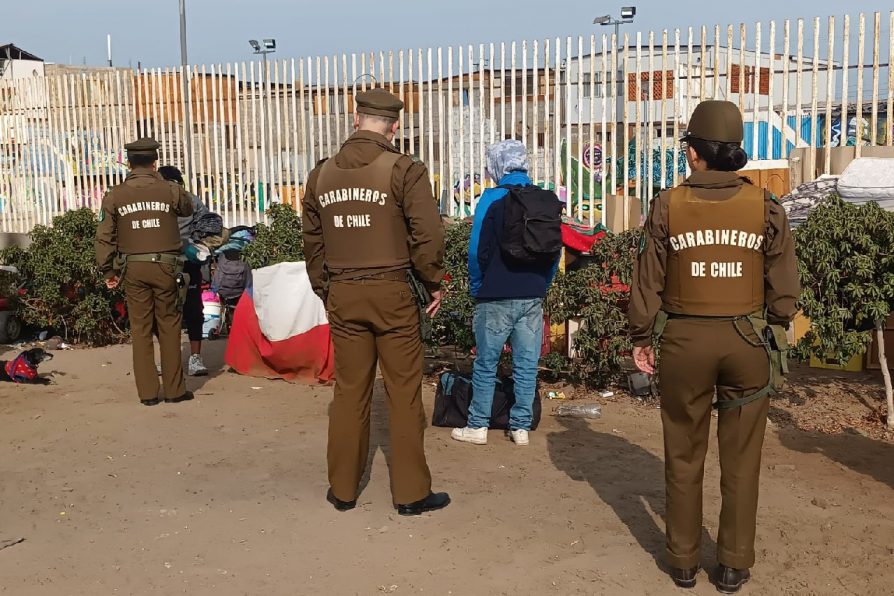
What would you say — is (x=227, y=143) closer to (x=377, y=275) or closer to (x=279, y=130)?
(x=279, y=130)

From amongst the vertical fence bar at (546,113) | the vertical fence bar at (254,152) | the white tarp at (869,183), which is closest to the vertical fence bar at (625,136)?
the vertical fence bar at (546,113)

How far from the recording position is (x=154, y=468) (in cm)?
547

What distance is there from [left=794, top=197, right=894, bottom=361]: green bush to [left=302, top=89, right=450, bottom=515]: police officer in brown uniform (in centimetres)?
293

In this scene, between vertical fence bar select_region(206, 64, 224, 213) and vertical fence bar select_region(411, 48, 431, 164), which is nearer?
vertical fence bar select_region(411, 48, 431, 164)

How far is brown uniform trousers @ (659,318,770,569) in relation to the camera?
3.59m

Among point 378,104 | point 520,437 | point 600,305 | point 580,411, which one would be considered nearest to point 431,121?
point 600,305

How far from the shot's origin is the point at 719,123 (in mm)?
3607

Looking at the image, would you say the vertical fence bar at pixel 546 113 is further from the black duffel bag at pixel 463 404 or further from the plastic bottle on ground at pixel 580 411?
the black duffel bag at pixel 463 404

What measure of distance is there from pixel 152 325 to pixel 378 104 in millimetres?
3414

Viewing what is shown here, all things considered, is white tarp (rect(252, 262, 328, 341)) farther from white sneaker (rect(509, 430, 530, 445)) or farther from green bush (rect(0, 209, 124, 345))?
green bush (rect(0, 209, 124, 345))

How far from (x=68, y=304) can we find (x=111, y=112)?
5749 millimetres

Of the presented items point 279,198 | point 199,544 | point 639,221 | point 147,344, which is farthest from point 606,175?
point 199,544

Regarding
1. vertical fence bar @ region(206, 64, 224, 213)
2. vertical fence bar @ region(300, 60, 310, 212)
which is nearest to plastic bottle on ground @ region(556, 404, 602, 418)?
vertical fence bar @ region(300, 60, 310, 212)

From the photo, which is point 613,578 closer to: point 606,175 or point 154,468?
point 154,468
